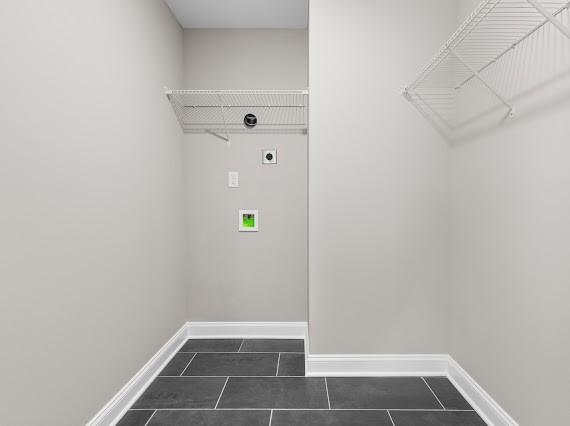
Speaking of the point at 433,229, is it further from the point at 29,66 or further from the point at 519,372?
the point at 29,66

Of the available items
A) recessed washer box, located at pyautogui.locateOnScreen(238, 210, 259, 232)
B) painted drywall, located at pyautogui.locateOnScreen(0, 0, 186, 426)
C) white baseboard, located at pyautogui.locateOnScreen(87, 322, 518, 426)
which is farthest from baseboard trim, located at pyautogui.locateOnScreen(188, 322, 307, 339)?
recessed washer box, located at pyautogui.locateOnScreen(238, 210, 259, 232)

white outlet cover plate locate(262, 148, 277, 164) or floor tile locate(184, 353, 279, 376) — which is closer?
floor tile locate(184, 353, 279, 376)

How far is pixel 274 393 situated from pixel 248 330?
87 centimetres

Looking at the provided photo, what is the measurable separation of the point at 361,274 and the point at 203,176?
4.76 ft

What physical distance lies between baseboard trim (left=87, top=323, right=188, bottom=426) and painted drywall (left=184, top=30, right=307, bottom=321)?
42 cm

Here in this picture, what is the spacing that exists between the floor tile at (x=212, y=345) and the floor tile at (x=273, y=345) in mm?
76

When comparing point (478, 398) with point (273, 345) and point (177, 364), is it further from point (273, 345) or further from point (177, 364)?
point (177, 364)

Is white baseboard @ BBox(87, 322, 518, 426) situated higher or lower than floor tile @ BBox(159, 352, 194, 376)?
higher

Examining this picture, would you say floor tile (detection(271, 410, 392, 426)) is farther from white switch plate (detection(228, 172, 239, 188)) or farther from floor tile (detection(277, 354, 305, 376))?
white switch plate (detection(228, 172, 239, 188))

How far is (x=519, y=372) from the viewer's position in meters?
1.47

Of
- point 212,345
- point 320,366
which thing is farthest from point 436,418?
point 212,345

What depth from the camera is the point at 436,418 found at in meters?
1.70

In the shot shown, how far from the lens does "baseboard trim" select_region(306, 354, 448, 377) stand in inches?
83.0

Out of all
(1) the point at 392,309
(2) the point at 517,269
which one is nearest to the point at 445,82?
(2) the point at 517,269
